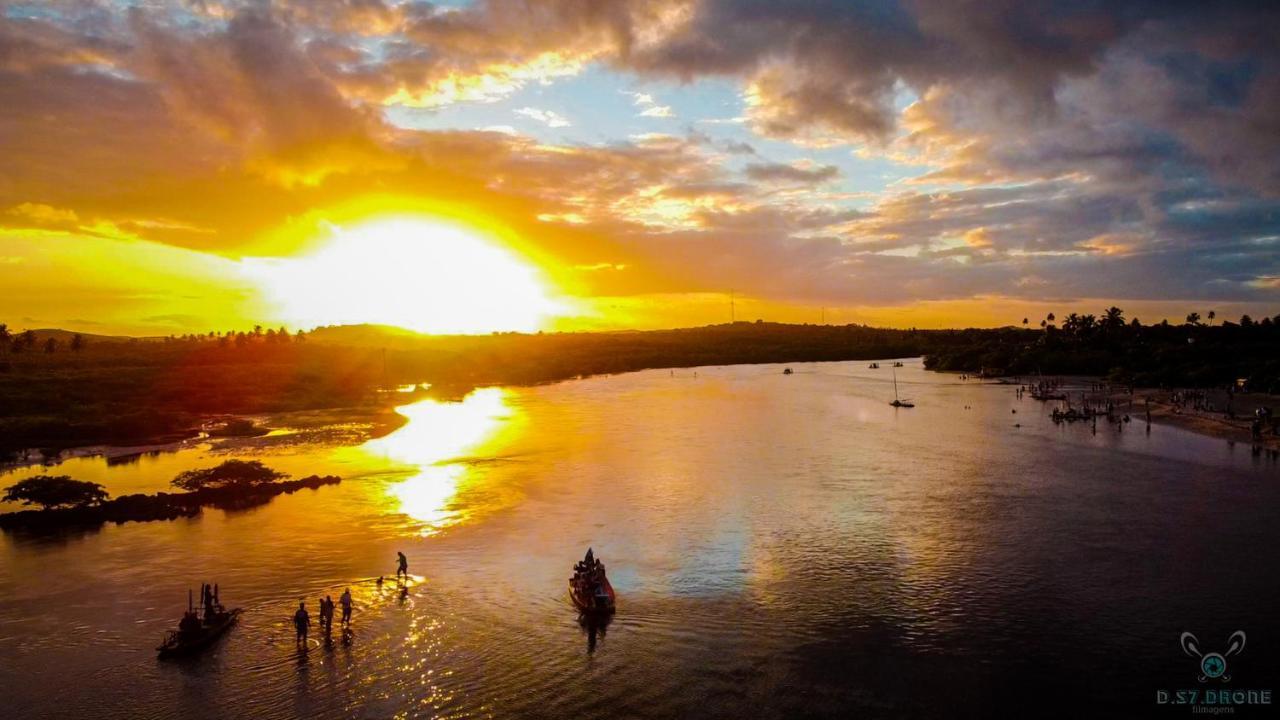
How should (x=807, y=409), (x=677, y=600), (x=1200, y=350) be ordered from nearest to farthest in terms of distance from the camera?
(x=677, y=600)
(x=807, y=409)
(x=1200, y=350)

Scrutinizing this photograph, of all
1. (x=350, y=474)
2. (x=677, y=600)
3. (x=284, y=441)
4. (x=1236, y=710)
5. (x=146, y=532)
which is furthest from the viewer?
(x=284, y=441)

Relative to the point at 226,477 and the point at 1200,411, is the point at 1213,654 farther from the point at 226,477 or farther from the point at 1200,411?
the point at 1200,411

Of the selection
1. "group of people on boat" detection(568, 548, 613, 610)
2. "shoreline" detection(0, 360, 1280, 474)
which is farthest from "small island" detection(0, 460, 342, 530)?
"group of people on boat" detection(568, 548, 613, 610)

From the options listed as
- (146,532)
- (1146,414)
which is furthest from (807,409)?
(146,532)

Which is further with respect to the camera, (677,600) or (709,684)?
(677,600)

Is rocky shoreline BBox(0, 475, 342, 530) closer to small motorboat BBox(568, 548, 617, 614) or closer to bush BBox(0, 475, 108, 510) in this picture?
bush BBox(0, 475, 108, 510)

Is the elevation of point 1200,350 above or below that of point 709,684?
above

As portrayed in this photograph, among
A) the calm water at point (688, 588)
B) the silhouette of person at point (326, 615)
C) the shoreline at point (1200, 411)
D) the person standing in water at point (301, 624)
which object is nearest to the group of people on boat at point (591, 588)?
the calm water at point (688, 588)

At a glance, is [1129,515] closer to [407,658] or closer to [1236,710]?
[1236,710]
